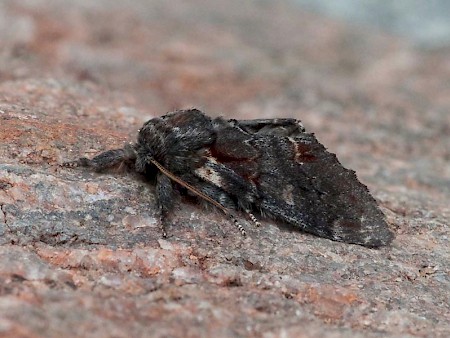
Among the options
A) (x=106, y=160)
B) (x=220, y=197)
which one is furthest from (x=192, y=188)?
(x=106, y=160)

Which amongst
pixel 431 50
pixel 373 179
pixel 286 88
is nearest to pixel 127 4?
pixel 286 88

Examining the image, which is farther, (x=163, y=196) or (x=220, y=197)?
(x=220, y=197)

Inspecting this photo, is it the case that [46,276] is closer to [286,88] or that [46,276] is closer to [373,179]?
[373,179]

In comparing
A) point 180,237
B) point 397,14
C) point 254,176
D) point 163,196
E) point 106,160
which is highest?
point 397,14

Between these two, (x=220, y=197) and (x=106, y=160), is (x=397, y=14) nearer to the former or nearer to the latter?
(x=220, y=197)

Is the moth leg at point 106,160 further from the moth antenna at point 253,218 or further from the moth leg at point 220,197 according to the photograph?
the moth antenna at point 253,218

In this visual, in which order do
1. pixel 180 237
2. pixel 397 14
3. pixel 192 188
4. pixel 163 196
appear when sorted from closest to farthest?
pixel 180 237
pixel 163 196
pixel 192 188
pixel 397 14

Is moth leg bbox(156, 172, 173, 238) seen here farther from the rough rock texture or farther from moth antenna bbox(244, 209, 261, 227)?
moth antenna bbox(244, 209, 261, 227)

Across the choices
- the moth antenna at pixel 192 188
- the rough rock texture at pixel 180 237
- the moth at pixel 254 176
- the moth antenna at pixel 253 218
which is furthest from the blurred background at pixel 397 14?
the moth antenna at pixel 192 188
